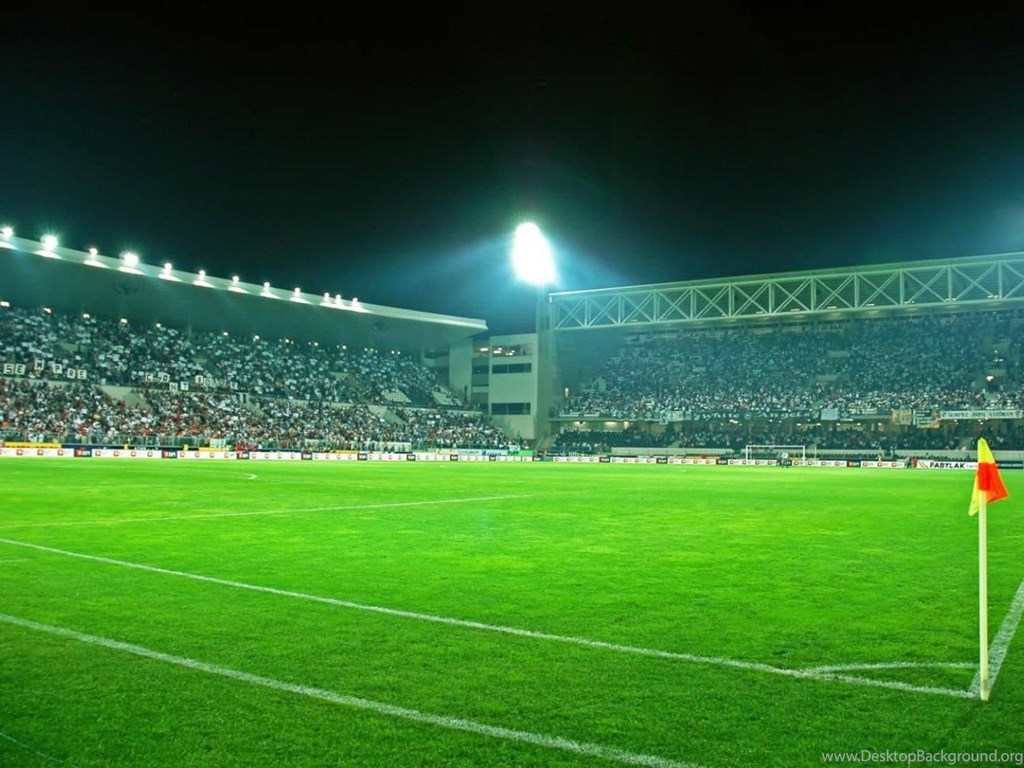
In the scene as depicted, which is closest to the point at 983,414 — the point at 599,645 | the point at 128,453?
the point at 128,453

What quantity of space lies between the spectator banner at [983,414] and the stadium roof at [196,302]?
40.7m

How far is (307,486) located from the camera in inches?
950

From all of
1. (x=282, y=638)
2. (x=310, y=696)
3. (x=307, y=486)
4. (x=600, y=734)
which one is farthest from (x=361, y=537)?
(x=307, y=486)

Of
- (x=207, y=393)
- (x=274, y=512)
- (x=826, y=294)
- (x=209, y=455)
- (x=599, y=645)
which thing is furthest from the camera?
(x=826, y=294)

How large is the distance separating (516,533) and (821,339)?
215 ft

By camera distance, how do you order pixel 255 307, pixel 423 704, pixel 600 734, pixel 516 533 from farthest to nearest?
1. pixel 255 307
2. pixel 516 533
3. pixel 423 704
4. pixel 600 734

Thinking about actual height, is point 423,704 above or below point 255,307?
below

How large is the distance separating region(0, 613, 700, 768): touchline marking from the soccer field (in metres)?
0.02

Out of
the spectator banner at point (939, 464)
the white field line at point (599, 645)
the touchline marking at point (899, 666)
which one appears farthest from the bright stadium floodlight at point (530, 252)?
the touchline marking at point (899, 666)

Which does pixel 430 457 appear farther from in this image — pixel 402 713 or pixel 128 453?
pixel 402 713

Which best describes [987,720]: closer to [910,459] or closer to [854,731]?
[854,731]

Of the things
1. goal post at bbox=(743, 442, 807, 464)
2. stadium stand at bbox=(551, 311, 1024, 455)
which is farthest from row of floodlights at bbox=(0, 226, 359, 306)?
goal post at bbox=(743, 442, 807, 464)

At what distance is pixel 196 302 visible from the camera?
62.9 metres

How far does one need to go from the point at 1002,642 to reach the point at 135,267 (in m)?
56.9
